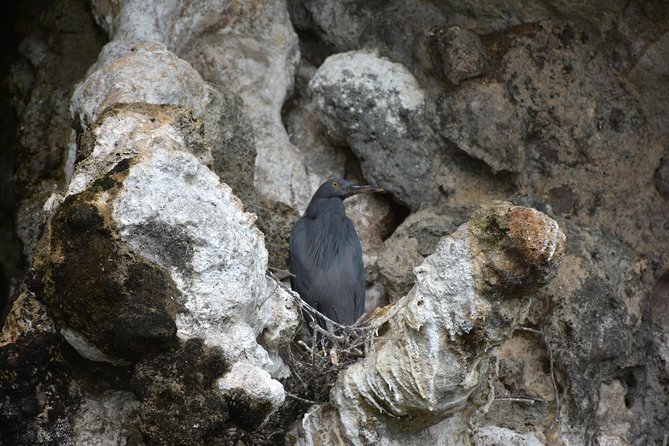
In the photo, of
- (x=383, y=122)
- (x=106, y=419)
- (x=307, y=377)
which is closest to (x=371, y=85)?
(x=383, y=122)

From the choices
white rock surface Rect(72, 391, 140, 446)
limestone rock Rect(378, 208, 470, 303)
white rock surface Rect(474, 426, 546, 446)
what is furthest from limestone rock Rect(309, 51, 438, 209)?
white rock surface Rect(72, 391, 140, 446)

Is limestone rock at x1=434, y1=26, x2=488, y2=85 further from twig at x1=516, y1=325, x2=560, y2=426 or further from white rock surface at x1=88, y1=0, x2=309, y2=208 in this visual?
twig at x1=516, y1=325, x2=560, y2=426

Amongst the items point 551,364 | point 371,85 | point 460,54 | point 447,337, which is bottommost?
point 551,364

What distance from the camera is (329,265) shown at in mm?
5363

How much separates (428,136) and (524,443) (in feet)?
5.22

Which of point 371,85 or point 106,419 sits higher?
point 371,85

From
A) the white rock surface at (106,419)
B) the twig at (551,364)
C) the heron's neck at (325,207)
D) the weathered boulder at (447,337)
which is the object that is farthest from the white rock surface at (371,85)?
the white rock surface at (106,419)

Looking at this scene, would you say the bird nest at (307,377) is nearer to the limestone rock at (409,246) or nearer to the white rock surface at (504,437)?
the limestone rock at (409,246)

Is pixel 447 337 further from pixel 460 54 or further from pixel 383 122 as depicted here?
→ pixel 460 54

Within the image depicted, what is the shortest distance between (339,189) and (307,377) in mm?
1219

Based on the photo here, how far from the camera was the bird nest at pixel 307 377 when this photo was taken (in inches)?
177

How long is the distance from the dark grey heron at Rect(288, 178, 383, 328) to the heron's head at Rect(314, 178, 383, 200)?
0.24 ft

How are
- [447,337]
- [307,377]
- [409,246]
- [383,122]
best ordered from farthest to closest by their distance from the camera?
[383,122], [409,246], [307,377], [447,337]

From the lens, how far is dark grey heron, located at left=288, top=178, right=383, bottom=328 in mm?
5328
